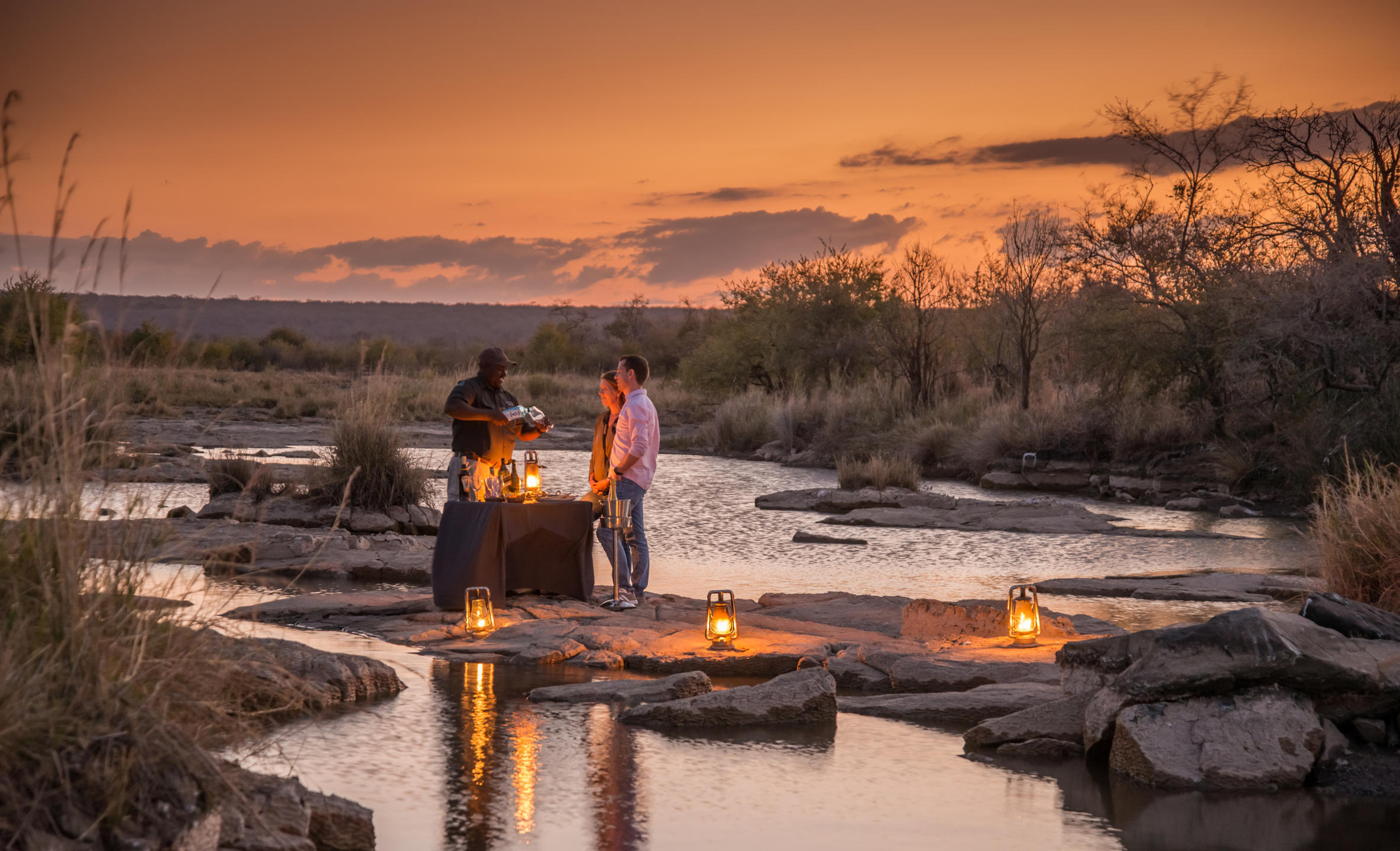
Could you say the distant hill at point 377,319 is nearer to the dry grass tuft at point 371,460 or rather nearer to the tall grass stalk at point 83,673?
the dry grass tuft at point 371,460

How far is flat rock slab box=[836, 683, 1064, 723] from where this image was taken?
659 centimetres

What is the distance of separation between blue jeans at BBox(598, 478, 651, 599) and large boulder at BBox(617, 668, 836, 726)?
288cm

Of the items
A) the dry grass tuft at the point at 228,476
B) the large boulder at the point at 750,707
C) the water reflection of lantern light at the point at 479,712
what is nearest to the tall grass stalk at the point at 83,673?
the water reflection of lantern light at the point at 479,712

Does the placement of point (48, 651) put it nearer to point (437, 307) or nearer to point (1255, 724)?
point (1255, 724)

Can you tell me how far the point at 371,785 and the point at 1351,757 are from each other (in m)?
4.24

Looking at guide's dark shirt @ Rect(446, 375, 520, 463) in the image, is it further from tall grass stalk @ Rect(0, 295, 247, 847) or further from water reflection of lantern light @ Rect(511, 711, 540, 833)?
tall grass stalk @ Rect(0, 295, 247, 847)

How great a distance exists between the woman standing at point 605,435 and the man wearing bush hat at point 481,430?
422mm

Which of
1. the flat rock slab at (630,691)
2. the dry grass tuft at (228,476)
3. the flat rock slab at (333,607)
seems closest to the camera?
the flat rock slab at (630,691)

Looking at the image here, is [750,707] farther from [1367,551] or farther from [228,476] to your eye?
[228,476]

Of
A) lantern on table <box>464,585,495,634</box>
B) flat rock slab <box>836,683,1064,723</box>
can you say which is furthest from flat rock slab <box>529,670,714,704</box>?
lantern on table <box>464,585,495,634</box>

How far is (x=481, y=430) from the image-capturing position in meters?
9.92

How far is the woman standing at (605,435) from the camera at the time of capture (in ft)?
31.7

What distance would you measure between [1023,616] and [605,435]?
3.54 metres

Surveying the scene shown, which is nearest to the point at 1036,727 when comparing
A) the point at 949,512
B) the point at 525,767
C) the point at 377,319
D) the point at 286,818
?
the point at 525,767
